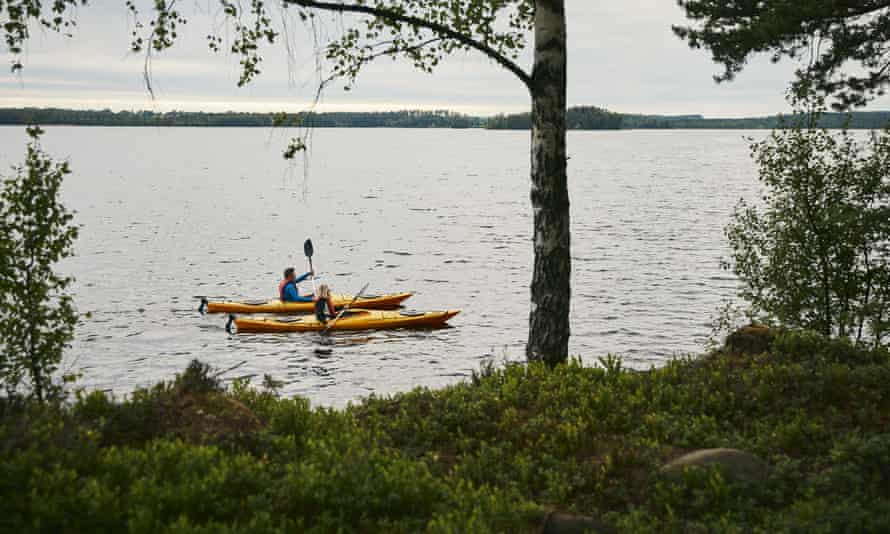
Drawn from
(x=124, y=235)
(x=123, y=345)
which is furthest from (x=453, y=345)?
(x=124, y=235)

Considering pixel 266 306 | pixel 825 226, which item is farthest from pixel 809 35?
pixel 266 306

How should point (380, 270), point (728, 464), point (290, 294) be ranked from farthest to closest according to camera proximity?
1. point (380, 270)
2. point (290, 294)
3. point (728, 464)

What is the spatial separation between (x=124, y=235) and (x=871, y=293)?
47121 mm

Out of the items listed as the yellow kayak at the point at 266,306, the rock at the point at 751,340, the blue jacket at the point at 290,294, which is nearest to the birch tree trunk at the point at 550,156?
the rock at the point at 751,340

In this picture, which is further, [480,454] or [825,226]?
[825,226]

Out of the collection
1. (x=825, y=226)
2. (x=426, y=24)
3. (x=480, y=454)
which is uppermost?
(x=426, y=24)

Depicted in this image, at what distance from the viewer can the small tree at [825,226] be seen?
51.9 ft

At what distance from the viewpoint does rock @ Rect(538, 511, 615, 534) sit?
595cm

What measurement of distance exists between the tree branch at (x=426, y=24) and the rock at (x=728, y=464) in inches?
217

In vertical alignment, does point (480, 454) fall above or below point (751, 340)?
below

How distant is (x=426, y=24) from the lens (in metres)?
9.89

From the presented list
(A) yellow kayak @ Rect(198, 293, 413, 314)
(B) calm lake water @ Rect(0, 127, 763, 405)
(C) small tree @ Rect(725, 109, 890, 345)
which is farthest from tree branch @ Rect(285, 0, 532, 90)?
(A) yellow kayak @ Rect(198, 293, 413, 314)

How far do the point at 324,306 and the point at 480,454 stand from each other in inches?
785

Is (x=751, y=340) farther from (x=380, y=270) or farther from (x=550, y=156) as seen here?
(x=380, y=270)
